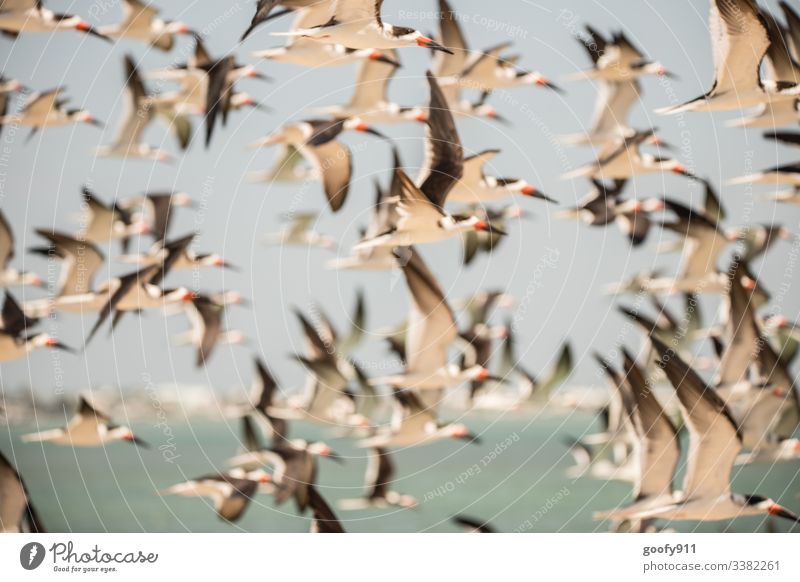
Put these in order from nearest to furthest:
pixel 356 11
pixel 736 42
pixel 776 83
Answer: pixel 356 11
pixel 736 42
pixel 776 83

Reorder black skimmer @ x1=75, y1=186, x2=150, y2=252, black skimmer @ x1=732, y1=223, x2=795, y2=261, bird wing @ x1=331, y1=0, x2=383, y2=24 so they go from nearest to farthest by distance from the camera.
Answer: bird wing @ x1=331, y1=0, x2=383, y2=24, black skimmer @ x1=75, y1=186, x2=150, y2=252, black skimmer @ x1=732, y1=223, x2=795, y2=261

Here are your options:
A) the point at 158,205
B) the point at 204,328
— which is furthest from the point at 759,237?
the point at 158,205

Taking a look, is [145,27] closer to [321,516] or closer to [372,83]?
[372,83]

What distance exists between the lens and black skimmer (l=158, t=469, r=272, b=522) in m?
3.70

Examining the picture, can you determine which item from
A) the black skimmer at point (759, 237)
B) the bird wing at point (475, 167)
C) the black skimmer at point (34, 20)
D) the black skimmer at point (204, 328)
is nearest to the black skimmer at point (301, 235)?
the black skimmer at point (204, 328)

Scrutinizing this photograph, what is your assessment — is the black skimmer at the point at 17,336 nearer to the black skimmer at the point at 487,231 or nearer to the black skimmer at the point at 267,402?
the black skimmer at the point at 267,402

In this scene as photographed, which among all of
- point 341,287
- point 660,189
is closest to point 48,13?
point 341,287

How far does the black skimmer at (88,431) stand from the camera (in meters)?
3.68

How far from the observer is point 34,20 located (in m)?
3.67

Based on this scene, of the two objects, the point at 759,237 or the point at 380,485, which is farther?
the point at 759,237

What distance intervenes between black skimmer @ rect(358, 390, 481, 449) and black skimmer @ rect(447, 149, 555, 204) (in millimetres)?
800

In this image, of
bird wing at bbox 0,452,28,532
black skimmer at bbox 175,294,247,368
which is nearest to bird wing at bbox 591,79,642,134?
black skimmer at bbox 175,294,247,368

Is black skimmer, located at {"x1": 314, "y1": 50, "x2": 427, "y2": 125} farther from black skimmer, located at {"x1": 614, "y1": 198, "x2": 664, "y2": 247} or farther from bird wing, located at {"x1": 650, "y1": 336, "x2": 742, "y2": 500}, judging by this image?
bird wing, located at {"x1": 650, "y1": 336, "x2": 742, "y2": 500}

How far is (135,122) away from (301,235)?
77 centimetres
